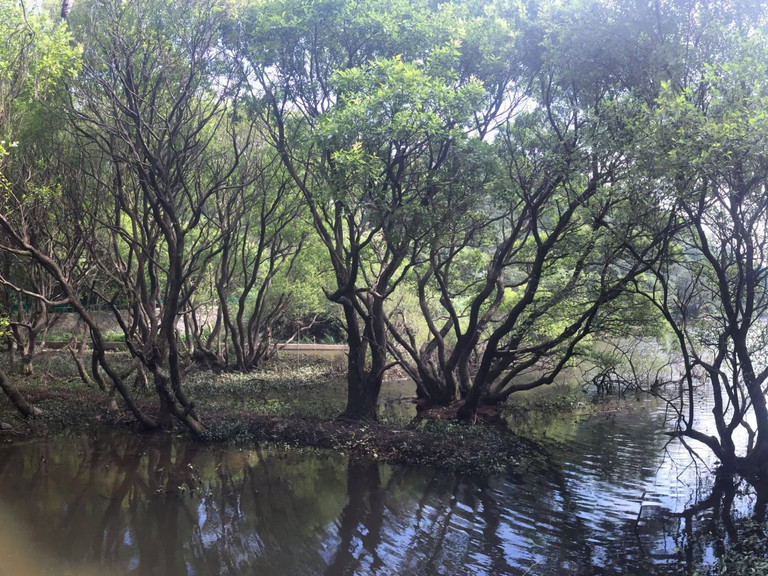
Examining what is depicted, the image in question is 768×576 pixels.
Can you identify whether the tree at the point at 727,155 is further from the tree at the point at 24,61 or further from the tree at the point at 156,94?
the tree at the point at 24,61

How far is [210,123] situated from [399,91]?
7.02 metres

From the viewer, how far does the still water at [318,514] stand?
649cm

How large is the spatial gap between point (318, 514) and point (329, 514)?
0.49 feet

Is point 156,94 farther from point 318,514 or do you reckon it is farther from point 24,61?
point 318,514

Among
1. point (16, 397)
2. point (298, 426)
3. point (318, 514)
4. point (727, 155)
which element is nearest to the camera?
point (727, 155)

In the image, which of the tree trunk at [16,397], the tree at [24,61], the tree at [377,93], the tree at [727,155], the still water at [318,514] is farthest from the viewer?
the tree trunk at [16,397]

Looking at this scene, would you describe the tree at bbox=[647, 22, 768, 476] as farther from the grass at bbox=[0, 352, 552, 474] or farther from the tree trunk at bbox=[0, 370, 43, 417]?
the tree trunk at bbox=[0, 370, 43, 417]

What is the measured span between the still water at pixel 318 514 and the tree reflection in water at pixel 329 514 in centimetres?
3

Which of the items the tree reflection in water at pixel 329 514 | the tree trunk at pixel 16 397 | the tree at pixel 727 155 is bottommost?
the tree reflection in water at pixel 329 514

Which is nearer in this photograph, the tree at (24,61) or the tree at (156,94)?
the tree at (24,61)

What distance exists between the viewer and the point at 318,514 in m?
7.92

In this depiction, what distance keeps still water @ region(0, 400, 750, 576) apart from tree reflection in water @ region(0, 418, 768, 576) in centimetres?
3

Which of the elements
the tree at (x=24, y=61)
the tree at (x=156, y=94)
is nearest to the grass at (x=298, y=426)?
the tree at (x=156, y=94)

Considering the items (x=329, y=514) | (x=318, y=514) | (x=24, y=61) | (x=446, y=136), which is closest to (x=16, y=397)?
(x=24, y=61)
